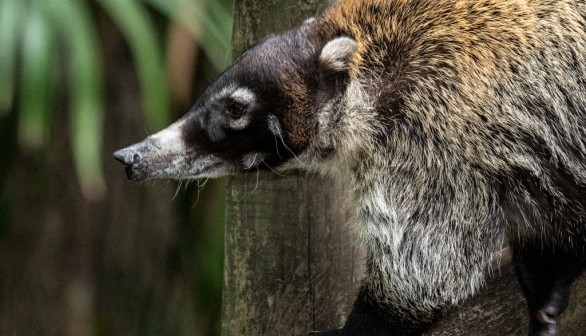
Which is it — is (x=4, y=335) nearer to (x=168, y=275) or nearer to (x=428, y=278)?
(x=168, y=275)

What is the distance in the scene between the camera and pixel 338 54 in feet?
10.6

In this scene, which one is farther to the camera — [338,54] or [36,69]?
[36,69]

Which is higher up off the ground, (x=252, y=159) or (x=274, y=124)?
(x=274, y=124)

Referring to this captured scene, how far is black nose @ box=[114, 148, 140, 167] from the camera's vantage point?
3242mm

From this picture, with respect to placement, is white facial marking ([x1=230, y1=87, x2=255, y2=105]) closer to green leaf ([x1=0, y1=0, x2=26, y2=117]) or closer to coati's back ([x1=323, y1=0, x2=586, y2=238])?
coati's back ([x1=323, y1=0, x2=586, y2=238])

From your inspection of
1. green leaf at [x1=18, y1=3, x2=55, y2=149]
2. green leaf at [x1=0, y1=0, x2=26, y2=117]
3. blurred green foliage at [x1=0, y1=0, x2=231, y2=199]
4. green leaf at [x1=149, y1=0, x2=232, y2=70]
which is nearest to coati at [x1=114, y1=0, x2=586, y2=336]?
blurred green foliage at [x1=0, y1=0, x2=231, y2=199]

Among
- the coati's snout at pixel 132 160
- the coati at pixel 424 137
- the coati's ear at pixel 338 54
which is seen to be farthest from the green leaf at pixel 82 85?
the coati's ear at pixel 338 54

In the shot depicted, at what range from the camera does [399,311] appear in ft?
10.3

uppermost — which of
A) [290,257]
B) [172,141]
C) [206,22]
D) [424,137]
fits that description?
[206,22]

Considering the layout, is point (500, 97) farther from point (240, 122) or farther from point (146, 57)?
point (146, 57)

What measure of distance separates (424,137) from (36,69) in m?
2.22

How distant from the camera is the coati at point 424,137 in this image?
3.01 meters

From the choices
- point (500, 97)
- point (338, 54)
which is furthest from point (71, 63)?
point (500, 97)

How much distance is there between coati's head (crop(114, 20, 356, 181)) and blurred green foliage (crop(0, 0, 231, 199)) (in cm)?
100
